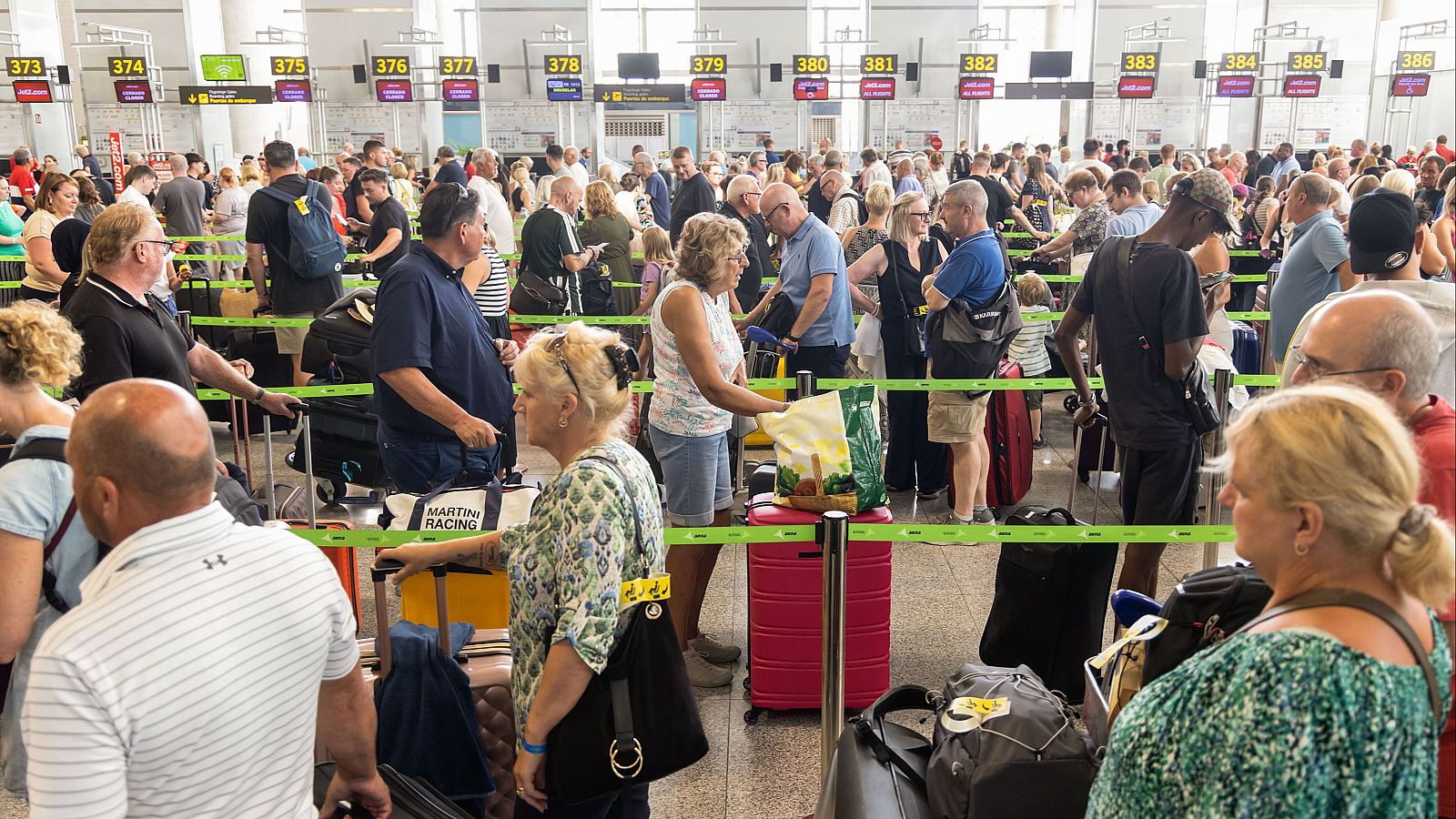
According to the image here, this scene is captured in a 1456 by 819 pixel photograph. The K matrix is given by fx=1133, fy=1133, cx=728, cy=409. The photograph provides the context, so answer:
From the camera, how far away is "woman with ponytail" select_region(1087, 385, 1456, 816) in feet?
4.67

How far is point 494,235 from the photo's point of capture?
10.2 metres

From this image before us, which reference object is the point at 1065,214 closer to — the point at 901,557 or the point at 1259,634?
the point at 901,557

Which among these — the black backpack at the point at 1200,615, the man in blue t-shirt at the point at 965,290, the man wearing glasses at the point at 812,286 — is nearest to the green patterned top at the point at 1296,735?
the black backpack at the point at 1200,615

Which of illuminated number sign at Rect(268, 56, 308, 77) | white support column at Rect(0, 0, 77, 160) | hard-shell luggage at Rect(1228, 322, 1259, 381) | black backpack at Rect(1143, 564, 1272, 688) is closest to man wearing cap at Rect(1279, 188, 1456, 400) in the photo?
black backpack at Rect(1143, 564, 1272, 688)

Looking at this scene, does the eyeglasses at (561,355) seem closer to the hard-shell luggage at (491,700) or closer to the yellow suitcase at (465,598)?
the hard-shell luggage at (491,700)

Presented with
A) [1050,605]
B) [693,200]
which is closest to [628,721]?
[1050,605]

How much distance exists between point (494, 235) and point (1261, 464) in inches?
363

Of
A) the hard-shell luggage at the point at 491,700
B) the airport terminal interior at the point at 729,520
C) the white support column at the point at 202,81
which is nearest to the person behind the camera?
the airport terminal interior at the point at 729,520

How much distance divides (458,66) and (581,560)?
894 inches

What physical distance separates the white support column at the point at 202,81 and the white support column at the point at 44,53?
2230 mm

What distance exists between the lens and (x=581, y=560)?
7.53 ft

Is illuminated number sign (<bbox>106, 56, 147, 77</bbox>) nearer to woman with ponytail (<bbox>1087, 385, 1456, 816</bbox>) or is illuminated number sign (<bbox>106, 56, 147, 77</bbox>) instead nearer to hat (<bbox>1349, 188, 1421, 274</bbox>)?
hat (<bbox>1349, 188, 1421, 274</bbox>)

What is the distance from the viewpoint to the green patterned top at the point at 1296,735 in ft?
4.65

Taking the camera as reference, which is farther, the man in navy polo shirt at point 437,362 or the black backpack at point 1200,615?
the man in navy polo shirt at point 437,362
